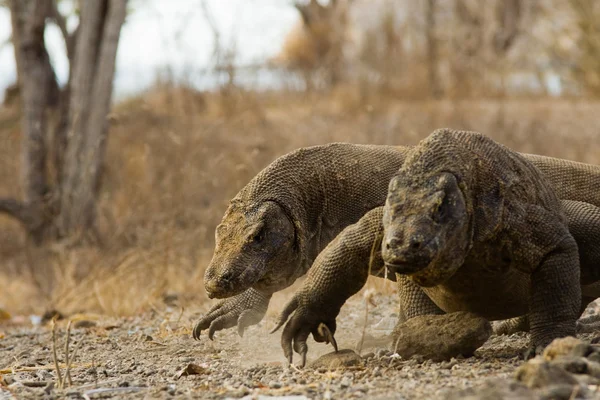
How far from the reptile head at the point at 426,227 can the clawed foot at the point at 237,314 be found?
4.76 ft

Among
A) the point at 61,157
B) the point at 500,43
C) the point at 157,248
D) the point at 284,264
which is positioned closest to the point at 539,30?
the point at 500,43

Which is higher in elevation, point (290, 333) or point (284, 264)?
point (284, 264)

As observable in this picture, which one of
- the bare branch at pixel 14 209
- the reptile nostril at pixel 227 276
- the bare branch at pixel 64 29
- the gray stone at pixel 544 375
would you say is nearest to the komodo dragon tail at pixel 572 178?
the reptile nostril at pixel 227 276

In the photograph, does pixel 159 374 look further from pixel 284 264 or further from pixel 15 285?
pixel 15 285

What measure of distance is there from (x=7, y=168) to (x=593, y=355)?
879cm

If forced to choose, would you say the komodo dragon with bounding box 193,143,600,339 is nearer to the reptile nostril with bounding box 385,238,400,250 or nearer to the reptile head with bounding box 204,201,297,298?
the reptile head with bounding box 204,201,297,298

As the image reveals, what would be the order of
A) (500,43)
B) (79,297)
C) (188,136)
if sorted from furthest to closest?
(500,43)
(188,136)
(79,297)

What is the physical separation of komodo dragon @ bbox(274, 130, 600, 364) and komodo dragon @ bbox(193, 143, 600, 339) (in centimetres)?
17

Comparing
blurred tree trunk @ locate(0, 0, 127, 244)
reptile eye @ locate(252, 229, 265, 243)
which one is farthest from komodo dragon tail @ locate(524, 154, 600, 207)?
blurred tree trunk @ locate(0, 0, 127, 244)

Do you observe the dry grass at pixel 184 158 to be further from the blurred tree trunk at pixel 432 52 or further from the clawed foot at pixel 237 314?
the clawed foot at pixel 237 314

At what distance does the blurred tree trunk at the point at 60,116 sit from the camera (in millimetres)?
8523

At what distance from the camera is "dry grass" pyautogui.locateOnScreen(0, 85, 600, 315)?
6.76 metres

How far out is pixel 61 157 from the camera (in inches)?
349

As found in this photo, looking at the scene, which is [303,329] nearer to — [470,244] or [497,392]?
[470,244]
